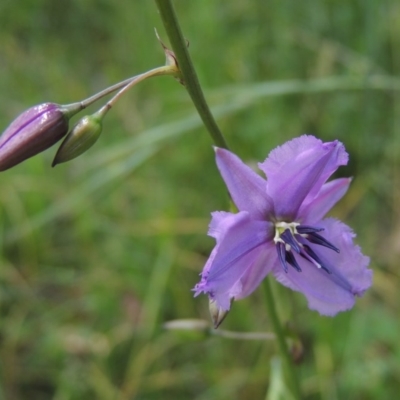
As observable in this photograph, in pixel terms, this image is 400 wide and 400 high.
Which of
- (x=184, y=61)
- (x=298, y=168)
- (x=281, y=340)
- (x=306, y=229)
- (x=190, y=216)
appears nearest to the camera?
(x=184, y=61)

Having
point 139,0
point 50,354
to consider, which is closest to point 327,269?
point 50,354

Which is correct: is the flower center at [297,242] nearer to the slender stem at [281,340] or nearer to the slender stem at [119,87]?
the slender stem at [281,340]

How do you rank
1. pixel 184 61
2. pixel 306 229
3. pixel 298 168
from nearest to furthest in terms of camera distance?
pixel 184 61, pixel 298 168, pixel 306 229

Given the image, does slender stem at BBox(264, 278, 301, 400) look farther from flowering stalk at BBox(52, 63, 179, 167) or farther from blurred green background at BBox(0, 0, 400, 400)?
blurred green background at BBox(0, 0, 400, 400)

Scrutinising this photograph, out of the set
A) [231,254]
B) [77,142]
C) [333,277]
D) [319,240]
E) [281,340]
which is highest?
[77,142]

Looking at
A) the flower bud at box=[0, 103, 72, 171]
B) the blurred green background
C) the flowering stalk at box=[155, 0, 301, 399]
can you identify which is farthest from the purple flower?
the blurred green background

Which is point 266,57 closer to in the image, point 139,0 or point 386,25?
point 386,25

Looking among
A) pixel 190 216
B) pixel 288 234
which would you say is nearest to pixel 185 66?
pixel 288 234

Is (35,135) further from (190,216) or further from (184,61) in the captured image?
(190,216)
